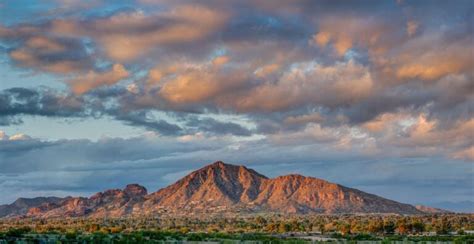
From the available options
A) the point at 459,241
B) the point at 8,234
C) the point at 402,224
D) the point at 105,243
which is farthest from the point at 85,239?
the point at 402,224

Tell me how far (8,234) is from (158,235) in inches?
1123

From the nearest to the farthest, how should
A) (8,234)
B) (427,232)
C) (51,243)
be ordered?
(51,243) → (8,234) → (427,232)

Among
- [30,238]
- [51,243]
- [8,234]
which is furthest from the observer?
[8,234]

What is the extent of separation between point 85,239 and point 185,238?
20754mm

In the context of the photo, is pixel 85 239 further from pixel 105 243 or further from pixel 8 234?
pixel 8 234

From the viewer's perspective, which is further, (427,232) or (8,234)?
(427,232)

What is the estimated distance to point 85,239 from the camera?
114938 millimetres

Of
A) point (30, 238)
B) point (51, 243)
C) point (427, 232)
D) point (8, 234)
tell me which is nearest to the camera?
point (51, 243)

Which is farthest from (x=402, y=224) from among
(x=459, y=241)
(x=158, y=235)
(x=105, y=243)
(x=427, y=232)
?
(x=105, y=243)

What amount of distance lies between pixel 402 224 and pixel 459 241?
50.1 m

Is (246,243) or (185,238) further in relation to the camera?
(185,238)

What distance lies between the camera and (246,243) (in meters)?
115

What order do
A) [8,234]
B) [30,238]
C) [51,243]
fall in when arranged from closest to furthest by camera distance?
[51,243], [30,238], [8,234]

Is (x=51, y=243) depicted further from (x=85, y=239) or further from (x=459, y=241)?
(x=459, y=241)
